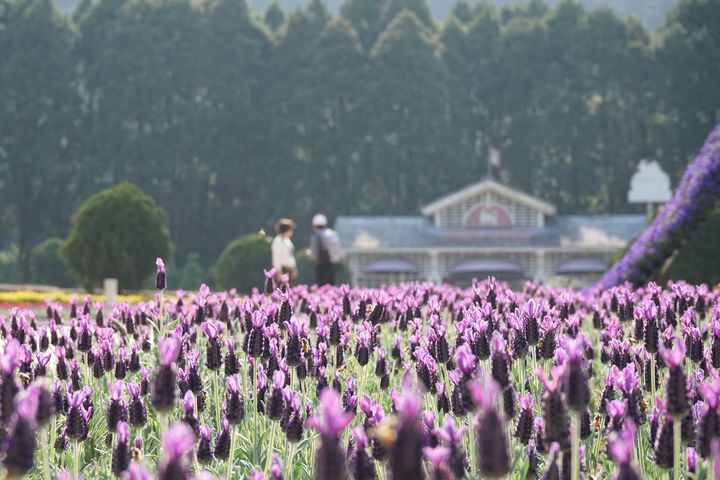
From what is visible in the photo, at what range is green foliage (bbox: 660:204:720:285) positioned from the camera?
1350 centimetres

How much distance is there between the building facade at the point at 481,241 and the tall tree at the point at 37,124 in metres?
14.5

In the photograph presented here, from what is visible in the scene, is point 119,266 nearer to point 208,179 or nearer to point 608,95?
point 208,179

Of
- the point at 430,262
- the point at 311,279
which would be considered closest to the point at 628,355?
A: the point at 311,279

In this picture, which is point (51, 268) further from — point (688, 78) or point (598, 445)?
point (598, 445)

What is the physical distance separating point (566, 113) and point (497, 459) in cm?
4580

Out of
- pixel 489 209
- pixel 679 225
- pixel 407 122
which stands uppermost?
pixel 407 122

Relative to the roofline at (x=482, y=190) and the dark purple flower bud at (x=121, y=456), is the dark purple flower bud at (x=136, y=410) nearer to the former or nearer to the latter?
the dark purple flower bud at (x=121, y=456)

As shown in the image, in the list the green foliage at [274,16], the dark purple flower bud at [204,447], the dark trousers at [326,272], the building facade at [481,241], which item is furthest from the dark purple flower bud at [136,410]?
the green foliage at [274,16]

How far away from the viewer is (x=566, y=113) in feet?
152

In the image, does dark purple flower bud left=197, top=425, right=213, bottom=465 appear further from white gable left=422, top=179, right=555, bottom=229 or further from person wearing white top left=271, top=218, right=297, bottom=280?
white gable left=422, top=179, right=555, bottom=229

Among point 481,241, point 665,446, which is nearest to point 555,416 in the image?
point 665,446

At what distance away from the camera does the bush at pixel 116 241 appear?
23203mm

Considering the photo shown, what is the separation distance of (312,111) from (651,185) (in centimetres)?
1598

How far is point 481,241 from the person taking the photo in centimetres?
3734
